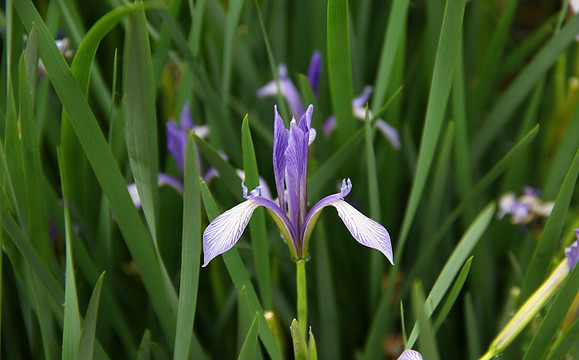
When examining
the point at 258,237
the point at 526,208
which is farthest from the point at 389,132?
the point at 258,237

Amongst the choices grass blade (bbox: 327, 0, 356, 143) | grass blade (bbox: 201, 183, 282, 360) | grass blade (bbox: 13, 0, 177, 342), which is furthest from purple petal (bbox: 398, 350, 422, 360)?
grass blade (bbox: 327, 0, 356, 143)

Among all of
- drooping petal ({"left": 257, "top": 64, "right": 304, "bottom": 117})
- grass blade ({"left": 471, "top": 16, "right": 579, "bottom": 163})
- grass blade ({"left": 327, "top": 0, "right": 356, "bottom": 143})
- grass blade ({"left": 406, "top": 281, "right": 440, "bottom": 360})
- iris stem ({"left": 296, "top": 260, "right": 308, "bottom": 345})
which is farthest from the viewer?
drooping petal ({"left": 257, "top": 64, "right": 304, "bottom": 117})

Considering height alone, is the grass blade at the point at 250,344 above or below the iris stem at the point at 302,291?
below

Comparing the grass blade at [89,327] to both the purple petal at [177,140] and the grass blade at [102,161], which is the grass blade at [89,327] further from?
the purple petal at [177,140]

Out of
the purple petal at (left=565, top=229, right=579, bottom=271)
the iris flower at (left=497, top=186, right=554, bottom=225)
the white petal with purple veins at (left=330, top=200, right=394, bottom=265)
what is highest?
the iris flower at (left=497, top=186, right=554, bottom=225)

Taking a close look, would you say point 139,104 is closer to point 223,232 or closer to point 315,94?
point 223,232

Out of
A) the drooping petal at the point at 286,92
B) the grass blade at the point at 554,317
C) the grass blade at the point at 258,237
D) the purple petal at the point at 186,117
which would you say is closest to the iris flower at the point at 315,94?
the drooping petal at the point at 286,92

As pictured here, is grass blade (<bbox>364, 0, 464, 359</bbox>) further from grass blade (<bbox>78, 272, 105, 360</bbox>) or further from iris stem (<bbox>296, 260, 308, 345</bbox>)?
grass blade (<bbox>78, 272, 105, 360</bbox>)
